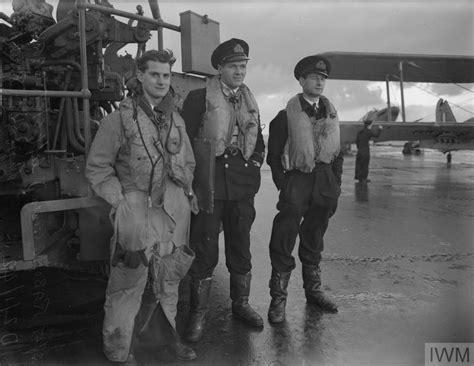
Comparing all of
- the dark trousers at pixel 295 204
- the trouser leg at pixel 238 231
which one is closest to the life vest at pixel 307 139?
the dark trousers at pixel 295 204

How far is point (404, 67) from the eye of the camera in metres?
17.6

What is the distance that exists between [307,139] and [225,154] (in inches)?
27.0

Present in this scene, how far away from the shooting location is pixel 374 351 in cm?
271

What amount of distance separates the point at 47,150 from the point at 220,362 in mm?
1893

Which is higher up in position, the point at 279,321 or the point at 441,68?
the point at 441,68

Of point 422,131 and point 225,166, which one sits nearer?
point 225,166

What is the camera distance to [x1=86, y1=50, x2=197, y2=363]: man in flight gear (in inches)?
93.4

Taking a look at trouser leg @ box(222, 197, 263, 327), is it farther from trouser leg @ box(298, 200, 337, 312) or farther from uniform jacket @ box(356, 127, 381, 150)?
uniform jacket @ box(356, 127, 381, 150)

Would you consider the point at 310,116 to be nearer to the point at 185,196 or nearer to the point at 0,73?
the point at 185,196

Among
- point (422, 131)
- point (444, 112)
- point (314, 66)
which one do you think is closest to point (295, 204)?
point (314, 66)

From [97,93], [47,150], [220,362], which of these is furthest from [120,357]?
[97,93]

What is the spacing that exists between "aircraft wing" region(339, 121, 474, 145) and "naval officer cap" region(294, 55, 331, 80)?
11290 mm

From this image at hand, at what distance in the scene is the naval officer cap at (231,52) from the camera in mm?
2943

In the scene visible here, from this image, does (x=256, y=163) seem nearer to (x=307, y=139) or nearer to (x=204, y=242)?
(x=307, y=139)
